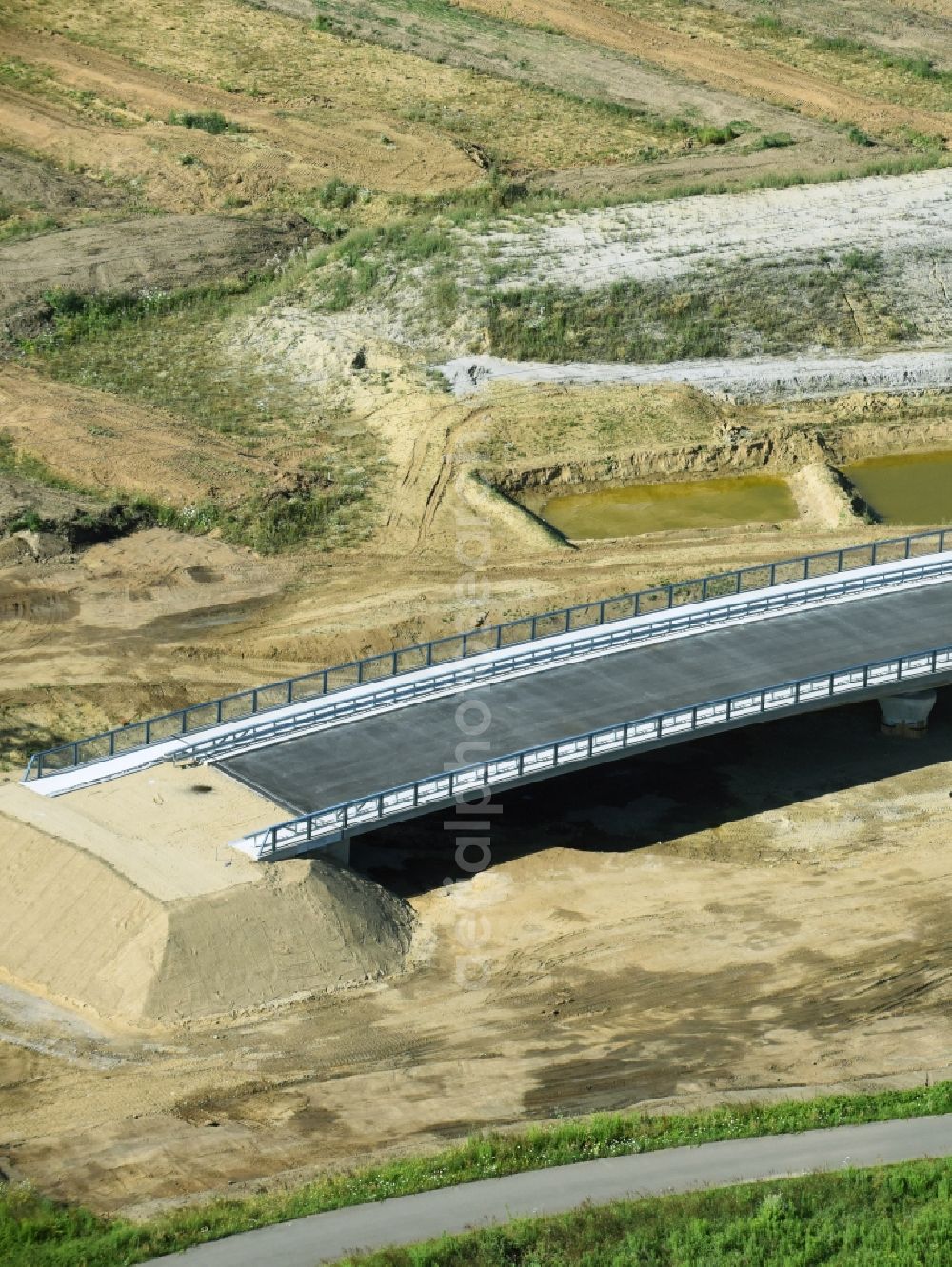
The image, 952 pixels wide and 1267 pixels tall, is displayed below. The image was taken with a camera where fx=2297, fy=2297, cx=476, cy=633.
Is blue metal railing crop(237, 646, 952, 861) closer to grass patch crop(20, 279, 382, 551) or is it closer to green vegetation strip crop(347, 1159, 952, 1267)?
green vegetation strip crop(347, 1159, 952, 1267)

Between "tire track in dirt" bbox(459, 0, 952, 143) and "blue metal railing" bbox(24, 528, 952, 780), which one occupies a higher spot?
"tire track in dirt" bbox(459, 0, 952, 143)

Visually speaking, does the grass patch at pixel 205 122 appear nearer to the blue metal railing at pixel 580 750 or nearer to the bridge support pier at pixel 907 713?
the bridge support pier at pixel 907 713

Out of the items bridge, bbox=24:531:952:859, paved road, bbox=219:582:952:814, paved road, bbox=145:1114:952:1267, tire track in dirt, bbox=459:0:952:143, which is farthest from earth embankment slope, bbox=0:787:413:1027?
tire track in dirt, bbox=459:0:952:143

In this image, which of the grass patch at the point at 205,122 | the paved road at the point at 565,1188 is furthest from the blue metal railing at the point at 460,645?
the grass patch at the point at 205,122

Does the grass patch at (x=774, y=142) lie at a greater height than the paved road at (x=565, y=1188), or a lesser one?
greater

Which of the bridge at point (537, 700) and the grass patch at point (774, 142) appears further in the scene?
the grass patch at point (774, 142)

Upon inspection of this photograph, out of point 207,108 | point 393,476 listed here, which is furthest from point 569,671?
point 207,108

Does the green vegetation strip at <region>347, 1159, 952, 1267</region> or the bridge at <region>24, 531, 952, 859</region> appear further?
the bridge at <region>24, 531, 952, 859</region>

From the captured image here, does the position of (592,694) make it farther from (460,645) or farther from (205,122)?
(205,122)
